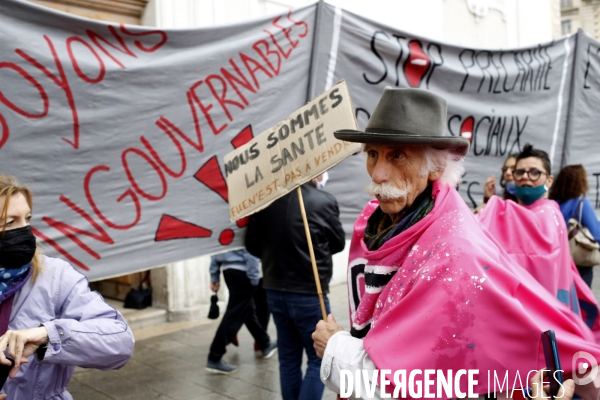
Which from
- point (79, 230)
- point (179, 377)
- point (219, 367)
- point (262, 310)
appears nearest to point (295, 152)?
point (79, 230)

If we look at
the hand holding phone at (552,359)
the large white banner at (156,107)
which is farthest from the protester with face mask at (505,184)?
the hand holding phone at (552,359)

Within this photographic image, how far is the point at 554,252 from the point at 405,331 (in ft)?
7.38

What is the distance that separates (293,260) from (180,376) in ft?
6.34

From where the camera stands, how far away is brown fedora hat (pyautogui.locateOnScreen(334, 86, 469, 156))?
1.93 meters

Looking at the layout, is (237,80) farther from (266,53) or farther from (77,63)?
(77,63)

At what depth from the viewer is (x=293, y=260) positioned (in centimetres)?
373

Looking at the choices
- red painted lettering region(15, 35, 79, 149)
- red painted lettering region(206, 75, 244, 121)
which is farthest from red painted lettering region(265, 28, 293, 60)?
red painted lettering region(15, 35, 79, 149)

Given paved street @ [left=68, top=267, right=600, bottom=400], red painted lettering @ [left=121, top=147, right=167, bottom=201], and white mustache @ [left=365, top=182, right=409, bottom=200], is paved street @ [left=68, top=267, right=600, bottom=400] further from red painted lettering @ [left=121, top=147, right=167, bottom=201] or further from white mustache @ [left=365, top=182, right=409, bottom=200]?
white mustache @ [left=365, top=182, right=409, bottom=200]

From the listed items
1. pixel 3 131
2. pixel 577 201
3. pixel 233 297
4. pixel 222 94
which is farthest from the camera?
pixel 233 297

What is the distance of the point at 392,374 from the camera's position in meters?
1.70

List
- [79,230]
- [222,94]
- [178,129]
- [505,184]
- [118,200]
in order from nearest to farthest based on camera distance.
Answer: [79,230] < [118,200] < [178,129] < [222,94] < [505,184]

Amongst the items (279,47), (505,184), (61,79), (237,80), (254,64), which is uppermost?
(279,47)

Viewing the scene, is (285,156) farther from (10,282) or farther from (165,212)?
(10,282)

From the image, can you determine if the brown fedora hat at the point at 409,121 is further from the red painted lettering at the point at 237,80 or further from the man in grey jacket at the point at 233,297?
the man in grey jacket at the point at 233,297
